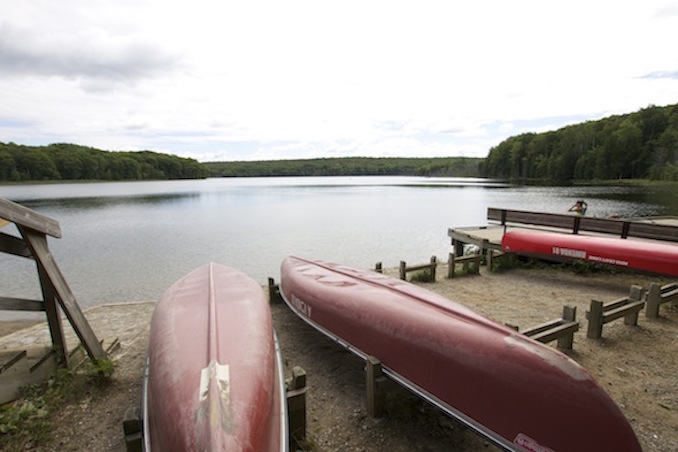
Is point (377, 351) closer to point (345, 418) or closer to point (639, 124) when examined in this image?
point (345, 418)

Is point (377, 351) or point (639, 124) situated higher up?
point (639, 124)

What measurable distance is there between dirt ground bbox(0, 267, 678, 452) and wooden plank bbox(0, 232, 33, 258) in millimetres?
1730

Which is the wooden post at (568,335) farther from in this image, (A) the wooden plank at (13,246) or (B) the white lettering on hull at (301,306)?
(A) the wooden plank at (13,246)

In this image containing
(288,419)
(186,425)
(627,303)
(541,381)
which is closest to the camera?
(186,425)

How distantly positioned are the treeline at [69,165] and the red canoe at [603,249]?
94.8 meters

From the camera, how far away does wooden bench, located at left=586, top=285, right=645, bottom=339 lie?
496 centimetres

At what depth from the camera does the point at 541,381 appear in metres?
2.64

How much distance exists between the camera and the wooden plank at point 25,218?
3544mm

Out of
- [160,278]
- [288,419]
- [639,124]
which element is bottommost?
[160,278]

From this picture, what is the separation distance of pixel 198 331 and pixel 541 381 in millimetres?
2882

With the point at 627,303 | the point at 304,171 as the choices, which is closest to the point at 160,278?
the point at 627,303

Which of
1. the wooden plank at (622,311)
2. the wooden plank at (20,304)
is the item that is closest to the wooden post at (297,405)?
the wooden plank at (20,304)

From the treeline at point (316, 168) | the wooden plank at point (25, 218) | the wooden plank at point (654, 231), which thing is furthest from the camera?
the treeline at point (316, 168)

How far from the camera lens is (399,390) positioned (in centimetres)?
378
